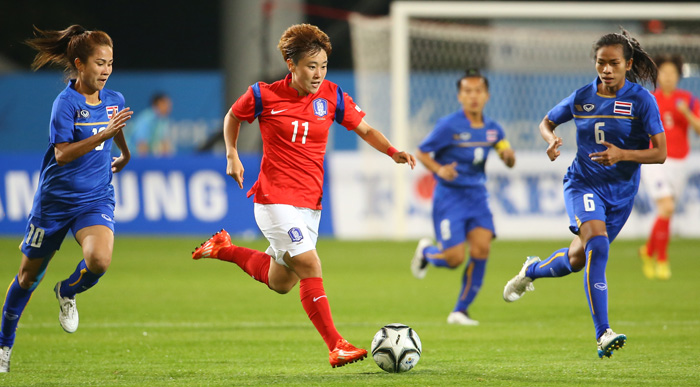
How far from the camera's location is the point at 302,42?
5.98 metres

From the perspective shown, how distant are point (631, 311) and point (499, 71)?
978cm

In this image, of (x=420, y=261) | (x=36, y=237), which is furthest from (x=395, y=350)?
(x=420, y=261)

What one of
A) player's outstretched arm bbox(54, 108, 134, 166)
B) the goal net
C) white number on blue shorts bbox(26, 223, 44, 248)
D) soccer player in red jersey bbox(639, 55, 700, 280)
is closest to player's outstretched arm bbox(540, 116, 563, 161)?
player's outstretched arm bbox(54, 108, 134, 166)

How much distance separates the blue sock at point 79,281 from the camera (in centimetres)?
618

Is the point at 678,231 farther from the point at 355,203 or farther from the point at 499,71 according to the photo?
the point at 355,203

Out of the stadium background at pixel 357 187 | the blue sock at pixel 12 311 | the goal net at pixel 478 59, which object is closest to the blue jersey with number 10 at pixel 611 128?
the blue sock at pixel 12 311

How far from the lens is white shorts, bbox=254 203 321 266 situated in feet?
19.6

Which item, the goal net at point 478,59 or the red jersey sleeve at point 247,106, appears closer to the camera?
the red jersey sleeve at point 247,106

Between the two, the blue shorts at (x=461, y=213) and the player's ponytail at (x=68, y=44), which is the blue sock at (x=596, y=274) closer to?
the blue shorts at (x=461, y=213)

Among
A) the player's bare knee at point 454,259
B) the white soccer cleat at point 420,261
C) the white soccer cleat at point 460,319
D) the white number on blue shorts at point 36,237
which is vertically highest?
the white number on blue shorts at point 36,237

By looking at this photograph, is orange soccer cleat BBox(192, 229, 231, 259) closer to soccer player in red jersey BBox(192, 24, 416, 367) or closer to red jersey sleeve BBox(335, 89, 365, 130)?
soccer player in red jersey BBox(192, 24, 416, 367)

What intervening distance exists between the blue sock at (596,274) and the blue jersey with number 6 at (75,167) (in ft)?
10.3

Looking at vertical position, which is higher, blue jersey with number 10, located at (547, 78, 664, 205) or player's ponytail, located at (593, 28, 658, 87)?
player's ponytail, located at (593, 28, 658, 87)

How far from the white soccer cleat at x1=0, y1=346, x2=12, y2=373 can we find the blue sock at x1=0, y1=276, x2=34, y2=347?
0.04m
